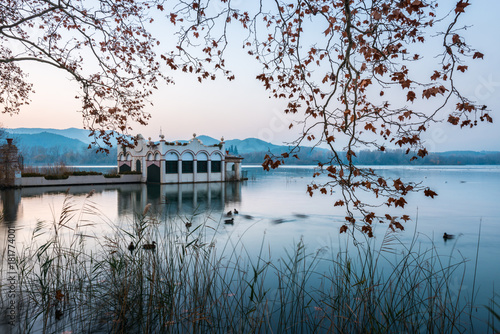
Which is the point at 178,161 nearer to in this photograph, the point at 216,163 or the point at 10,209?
the point at 216,163

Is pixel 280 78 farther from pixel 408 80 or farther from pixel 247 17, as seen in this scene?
pixel 408 80

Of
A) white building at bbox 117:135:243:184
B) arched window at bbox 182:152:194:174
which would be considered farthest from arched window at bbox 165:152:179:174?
arched window at bbox 182:152:194:174

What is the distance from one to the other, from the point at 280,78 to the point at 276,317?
14.9 feet

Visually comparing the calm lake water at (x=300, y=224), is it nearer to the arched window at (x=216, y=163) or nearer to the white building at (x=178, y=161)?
the white building at (x=178, y=161)

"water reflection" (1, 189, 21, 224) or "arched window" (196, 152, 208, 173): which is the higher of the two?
"arched window" (196, 152, 208, 173)

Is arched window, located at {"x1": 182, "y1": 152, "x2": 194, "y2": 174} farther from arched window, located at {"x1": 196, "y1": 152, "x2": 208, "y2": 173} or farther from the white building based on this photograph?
arched window, located at {"x1": 196, "y1": 152, "x2": 208, "y2": 173}

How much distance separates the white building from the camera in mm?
32750

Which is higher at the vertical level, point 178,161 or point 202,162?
point 178,161

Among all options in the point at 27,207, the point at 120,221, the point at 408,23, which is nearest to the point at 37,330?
the point at 408,23

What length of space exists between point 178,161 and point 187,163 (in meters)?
1.13

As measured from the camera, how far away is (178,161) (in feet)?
109

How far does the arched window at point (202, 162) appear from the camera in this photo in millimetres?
34781

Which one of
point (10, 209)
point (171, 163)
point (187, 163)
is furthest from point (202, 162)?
point (10, 209)

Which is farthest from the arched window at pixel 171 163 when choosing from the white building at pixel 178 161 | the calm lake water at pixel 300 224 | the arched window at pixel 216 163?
the calm lake water at pixel 300 224
